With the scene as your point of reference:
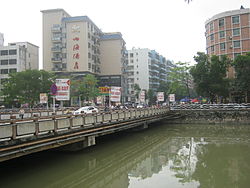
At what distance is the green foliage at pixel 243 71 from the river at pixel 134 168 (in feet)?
A: 75.5

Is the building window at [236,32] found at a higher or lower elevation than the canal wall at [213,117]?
higher

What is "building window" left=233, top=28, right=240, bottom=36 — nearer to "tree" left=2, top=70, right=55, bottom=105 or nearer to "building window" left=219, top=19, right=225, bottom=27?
"building window" left=219, top=19, right=225, bottom=27

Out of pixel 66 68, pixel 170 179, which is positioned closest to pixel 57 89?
pixel 170 179

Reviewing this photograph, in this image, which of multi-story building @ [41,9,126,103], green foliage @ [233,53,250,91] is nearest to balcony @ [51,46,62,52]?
multi-story building @ [41,9,126,103]

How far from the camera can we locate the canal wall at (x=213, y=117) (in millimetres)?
38125

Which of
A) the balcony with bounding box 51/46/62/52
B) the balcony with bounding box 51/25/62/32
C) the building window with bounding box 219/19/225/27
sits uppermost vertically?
the balcony with bounding box 51/25/62/32

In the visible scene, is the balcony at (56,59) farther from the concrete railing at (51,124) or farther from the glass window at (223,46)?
the concrete railing at (51,124)

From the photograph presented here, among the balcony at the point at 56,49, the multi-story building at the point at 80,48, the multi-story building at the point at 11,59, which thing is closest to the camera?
the multi-story building at the point at 80,48

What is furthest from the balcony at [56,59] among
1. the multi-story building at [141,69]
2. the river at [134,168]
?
the river at [134,168]

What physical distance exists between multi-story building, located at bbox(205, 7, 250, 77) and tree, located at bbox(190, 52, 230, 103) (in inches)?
354

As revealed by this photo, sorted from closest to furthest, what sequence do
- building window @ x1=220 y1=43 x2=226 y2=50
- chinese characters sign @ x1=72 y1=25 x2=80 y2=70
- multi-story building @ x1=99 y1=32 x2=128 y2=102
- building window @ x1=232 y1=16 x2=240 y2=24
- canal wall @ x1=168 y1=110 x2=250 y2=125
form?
1. canal wall @ x1=168 y1=110 x2=250 y2=125
2. building window @ x1=232 y1=16 x2=240 y2=24
3. building window @ x1=220 y1=43 x2=226 y2=50
4. chinese characters sign @ x1=72 y1=25 x2=80 y2=70
5. multi-story building @ x1=99 y1=32 x2=128 y2=102

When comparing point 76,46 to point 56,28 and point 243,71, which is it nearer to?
point 56,28

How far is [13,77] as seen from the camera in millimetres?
53469

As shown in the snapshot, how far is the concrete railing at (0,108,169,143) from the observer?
11.0 m
